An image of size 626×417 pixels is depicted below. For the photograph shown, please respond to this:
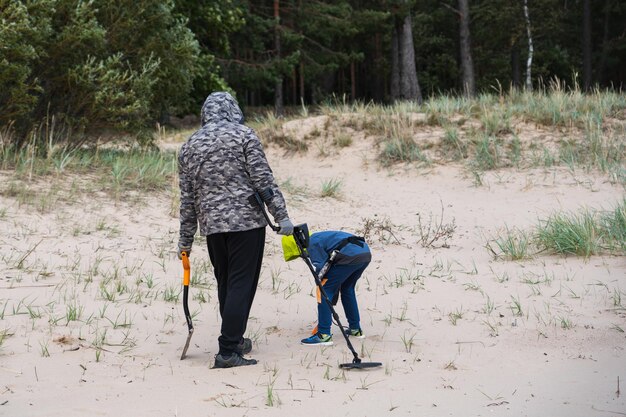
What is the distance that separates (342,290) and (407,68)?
55.9 feet

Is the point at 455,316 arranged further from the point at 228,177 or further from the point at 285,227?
the point at 228,177

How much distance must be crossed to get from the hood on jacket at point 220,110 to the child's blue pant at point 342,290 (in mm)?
1324

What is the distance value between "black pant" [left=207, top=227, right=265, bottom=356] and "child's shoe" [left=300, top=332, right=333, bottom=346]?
771mm

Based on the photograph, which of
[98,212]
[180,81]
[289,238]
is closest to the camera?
[289,238]

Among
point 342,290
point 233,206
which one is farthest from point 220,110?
point 342,290

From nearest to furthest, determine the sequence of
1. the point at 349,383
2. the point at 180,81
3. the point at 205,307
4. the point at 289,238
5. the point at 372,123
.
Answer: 1. the point at 349,383
2. the point at 289,238
3. the point at 205,307
4. the point at 180,81
5. the point at 372,123

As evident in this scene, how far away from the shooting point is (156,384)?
16.8 feet

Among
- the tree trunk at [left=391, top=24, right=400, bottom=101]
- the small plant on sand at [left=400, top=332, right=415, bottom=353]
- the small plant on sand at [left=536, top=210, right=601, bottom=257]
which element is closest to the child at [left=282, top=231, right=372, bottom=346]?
the small plant on sand at [left=400, top=332, right=415, bottom=353]

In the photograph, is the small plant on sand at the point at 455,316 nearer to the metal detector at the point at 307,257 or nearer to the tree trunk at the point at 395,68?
the metal detector at the point at 307,257

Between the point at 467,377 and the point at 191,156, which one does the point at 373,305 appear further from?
the point at 191,156

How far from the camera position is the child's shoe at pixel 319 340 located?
19.9 feet

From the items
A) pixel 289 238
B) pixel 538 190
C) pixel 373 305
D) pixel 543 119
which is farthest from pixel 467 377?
pixel 543 119

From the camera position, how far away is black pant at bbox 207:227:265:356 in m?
5.41

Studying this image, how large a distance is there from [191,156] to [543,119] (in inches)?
356
